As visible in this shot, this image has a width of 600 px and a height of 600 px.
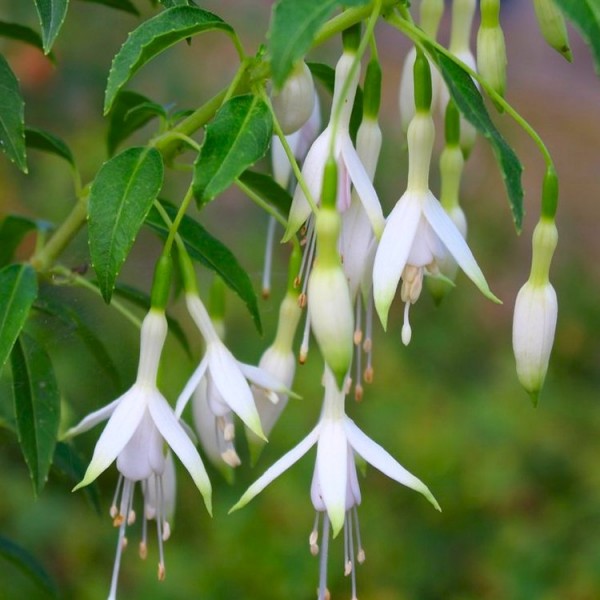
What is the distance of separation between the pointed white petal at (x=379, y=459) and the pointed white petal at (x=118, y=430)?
0.14 m

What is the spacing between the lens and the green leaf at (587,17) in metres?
0.60

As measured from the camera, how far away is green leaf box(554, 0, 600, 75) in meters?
0.60

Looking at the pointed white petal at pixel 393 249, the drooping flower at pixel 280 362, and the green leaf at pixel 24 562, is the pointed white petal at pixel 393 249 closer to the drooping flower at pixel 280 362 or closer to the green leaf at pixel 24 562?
the drooping flower at pixel 280 362

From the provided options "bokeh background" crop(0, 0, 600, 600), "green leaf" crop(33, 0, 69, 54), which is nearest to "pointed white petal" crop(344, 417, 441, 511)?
"green leaf" crop(33, 0, 69, 54)

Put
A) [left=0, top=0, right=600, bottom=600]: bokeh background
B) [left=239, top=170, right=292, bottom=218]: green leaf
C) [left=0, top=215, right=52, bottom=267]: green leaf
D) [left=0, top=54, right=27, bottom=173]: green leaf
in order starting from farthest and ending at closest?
[left=0, top=0, right=600, bottom=600]: bokeh background < [left=0, top=215, right=52, bottom=267]: green leaf < [left=239, top=170, right=292, bottom=218]: green leaf < [left=0, top=54, right=27, bottom=173]: green leaf

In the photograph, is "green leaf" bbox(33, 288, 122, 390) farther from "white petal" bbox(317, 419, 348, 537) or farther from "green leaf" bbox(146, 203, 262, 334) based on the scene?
"white petal" bbox(317, 419, 348, 537)

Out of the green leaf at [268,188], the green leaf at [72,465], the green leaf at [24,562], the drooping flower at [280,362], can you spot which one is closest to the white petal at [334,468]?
the drooping flower at [280,362]

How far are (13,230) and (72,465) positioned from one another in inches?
8.2

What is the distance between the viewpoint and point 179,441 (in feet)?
2.38

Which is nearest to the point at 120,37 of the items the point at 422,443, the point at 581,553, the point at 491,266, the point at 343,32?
the point at 491,266

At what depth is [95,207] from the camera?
2.32 feet

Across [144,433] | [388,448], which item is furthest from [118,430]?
[388,448]

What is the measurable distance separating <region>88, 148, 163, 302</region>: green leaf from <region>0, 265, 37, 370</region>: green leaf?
0.09 meters

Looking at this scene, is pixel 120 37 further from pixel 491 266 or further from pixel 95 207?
pixel 95 207
